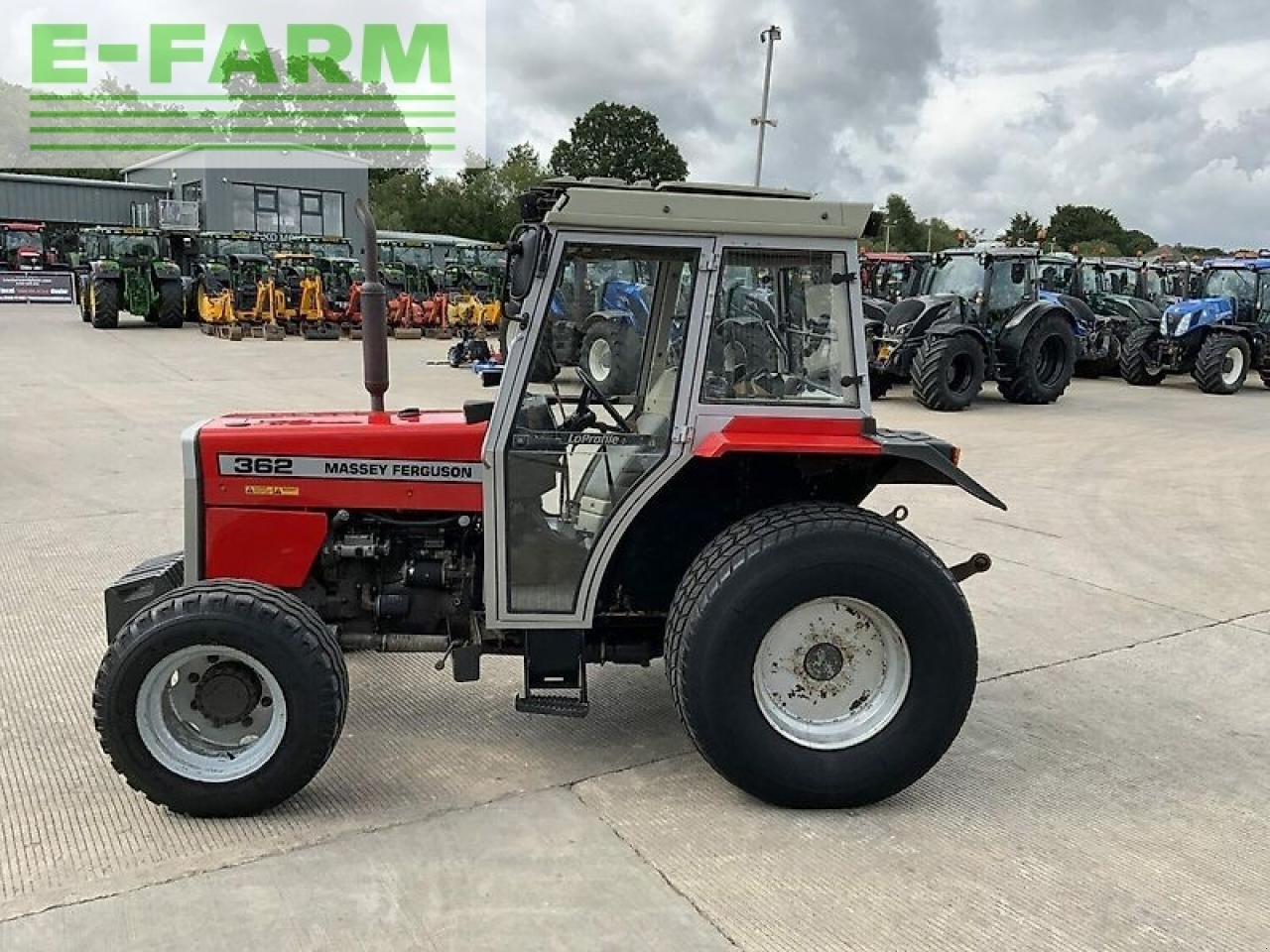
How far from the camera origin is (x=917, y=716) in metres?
3.39

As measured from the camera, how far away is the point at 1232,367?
17062 millimetres

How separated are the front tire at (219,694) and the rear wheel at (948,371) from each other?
1114 centimetres

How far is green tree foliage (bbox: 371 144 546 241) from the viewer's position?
5397 centimetres

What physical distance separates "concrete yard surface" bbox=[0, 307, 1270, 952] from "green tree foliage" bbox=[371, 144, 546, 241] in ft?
164

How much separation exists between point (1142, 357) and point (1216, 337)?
1085 mm

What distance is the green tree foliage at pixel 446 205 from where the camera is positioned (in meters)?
54.0

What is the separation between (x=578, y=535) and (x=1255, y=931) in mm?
2178

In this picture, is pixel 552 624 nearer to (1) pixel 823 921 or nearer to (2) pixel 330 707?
(2) pixel 330 707

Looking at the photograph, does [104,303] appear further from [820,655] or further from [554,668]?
[820,655]

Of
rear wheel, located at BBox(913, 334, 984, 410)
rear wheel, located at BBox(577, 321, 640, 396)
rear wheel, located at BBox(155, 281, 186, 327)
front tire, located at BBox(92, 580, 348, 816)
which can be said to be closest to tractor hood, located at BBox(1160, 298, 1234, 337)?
rear wheel, located at BBox(913, 334, 984, 410)

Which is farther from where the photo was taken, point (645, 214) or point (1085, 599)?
point (1085, 599)

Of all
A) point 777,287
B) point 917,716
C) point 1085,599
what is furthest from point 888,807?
point 1085,599

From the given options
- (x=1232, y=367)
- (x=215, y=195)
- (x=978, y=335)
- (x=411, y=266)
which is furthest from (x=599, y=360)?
(x=215, y=195)

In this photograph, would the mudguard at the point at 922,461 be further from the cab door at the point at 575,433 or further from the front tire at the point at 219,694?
the front tire at the point at 219,694
